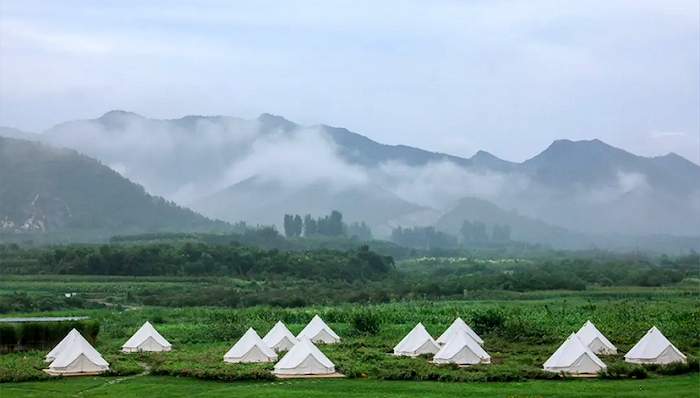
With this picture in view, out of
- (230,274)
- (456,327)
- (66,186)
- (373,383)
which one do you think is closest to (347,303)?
(230,274)

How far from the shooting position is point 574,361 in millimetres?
30938

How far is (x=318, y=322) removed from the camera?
43375 millimetres

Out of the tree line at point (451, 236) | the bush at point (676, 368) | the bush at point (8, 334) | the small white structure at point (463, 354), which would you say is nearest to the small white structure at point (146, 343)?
the bush at point (8, 334)

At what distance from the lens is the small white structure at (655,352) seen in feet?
106

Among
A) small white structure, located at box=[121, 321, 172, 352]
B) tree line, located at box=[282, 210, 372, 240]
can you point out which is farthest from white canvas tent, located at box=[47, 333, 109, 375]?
tree line, located at box=[282, 210, 372, 240]

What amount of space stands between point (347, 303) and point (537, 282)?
67.1ft

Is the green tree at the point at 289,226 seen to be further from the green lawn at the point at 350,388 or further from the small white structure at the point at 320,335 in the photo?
the green lawn at the point at 350,388

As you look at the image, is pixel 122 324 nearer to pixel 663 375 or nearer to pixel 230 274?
pixel 663 375

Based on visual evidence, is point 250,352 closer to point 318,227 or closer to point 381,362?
point 381,362

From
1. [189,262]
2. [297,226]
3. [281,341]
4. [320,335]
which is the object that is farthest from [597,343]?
[297,226]

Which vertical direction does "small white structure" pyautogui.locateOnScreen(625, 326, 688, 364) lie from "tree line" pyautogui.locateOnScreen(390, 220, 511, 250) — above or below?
below

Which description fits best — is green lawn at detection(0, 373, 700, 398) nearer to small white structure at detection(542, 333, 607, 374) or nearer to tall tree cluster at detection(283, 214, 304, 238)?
small white structure at detection(542, 333, 607, 374)

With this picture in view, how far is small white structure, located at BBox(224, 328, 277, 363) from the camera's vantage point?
3538cm

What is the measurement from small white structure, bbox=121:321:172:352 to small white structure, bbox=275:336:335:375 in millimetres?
10198
